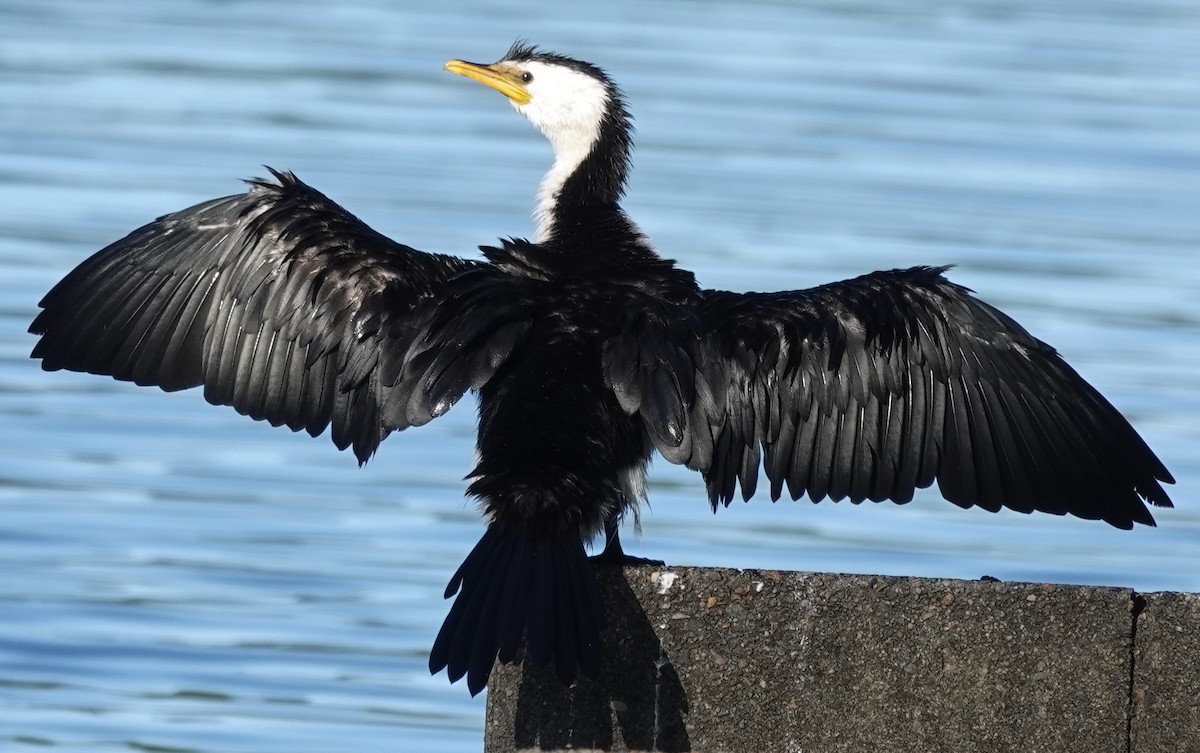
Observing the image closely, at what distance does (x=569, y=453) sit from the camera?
5.58m

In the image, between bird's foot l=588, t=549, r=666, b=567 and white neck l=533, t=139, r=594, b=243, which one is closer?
bird's foot l=588, t=549, r=666, b=567

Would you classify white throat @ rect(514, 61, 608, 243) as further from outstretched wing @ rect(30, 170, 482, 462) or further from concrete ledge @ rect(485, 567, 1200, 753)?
concrete ledge @ rect(485, 567, 1200, 753)

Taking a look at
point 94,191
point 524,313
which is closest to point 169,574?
point 524,313

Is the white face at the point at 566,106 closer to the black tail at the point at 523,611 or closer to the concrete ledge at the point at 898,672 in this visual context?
the black tail at the point at 523,611

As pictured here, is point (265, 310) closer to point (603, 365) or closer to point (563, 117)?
point (603, 365)

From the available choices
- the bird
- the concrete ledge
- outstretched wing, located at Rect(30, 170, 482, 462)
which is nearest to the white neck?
the bird

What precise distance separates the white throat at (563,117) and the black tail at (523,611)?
67.5 inches

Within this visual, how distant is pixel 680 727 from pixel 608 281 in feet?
4.55

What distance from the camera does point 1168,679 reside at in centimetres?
507

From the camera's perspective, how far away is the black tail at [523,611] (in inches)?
196

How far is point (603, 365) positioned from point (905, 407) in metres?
0.86

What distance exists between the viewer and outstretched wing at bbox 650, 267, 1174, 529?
5891 millimetres

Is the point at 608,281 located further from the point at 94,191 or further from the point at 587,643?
the point at 94,191

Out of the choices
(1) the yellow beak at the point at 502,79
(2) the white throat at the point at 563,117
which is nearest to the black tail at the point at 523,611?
(2) the white throat at the point at 563,117
